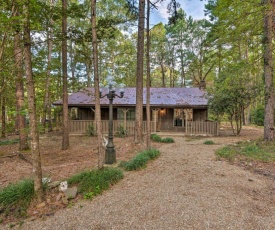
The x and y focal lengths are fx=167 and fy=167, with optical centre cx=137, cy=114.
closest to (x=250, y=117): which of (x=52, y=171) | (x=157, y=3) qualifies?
(x=157, y=3)

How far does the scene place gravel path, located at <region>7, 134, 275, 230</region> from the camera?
2525 millimetres

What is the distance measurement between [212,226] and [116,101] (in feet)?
36.1

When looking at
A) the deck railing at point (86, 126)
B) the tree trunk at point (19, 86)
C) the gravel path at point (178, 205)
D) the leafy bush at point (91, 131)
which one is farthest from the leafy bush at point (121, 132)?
the gravel path at point (178, 205)

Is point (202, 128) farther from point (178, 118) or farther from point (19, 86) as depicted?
point (19, 86)

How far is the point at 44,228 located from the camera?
2576 mm

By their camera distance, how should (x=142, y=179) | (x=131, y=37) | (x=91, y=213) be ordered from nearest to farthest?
(x=91, y=213), (x=142, y=179), (x=131, y=37)

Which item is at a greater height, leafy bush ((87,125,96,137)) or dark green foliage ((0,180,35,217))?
leafy bush ((87,125,96,137))

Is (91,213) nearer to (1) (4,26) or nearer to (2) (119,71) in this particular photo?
(1) (4,26)

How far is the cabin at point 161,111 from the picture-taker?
1200cm

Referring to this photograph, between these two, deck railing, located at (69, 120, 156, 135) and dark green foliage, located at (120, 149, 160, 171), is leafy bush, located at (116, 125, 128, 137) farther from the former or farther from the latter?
dark green foliage, located at (120, 149, 160, 171)

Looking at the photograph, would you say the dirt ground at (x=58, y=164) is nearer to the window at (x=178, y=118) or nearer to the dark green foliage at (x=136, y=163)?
the dark green foliage at (x=136, y=163)

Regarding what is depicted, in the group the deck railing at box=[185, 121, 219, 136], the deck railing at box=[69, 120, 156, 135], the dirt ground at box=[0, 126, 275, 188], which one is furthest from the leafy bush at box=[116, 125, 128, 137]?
the deck railing at box=[185, 121, 219, 136]

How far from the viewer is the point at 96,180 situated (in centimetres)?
387

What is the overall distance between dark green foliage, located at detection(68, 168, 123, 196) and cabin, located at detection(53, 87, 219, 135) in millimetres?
7645
